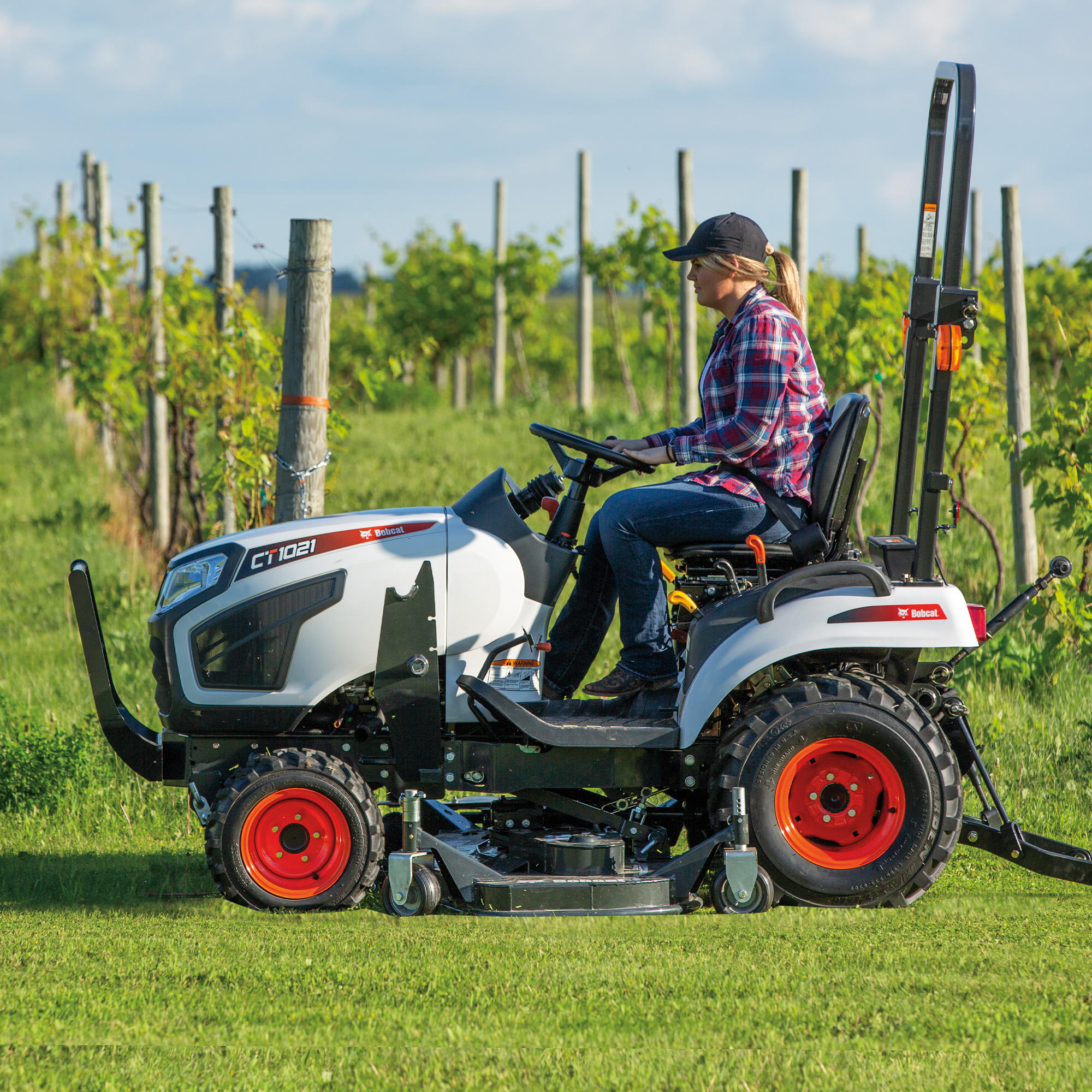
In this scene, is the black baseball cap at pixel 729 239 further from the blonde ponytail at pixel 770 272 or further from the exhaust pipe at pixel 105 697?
the exhaust pipe at pixel 105 697

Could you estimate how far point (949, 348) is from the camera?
390 cm

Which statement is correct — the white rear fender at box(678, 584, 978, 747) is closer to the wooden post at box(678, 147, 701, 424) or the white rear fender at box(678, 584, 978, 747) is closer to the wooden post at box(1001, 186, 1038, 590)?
the wooden post at box(1001, 186, 1038, 590)

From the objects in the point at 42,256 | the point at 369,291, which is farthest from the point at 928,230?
the point at 369,291

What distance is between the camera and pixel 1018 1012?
3.05 meters

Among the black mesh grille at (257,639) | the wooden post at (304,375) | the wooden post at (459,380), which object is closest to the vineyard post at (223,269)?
the wooden post at (304,375)

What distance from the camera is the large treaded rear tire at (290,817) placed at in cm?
389

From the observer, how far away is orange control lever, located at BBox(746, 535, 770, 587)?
403 cm

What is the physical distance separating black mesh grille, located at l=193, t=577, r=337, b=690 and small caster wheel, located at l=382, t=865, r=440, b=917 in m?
0.72

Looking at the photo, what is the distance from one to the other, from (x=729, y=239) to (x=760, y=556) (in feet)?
3.30

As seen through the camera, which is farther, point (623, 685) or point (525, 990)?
point (623, 685)

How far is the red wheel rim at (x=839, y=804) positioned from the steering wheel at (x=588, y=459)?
1010 millimetres

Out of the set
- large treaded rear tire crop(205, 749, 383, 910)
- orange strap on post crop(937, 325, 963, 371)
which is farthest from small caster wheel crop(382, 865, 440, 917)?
orange strap on post crop(937, 325, 963, 371)

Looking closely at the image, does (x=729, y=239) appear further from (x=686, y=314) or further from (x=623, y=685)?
(x=686, y=314)

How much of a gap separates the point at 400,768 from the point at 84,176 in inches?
640
